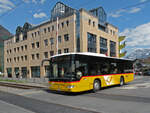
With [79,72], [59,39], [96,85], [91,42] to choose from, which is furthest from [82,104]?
[59,39]

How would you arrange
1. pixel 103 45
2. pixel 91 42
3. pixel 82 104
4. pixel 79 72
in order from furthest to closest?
pixel 103 45 → pixel 91 42 → pixel 79 72 → pixel 82 104

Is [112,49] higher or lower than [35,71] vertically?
higher

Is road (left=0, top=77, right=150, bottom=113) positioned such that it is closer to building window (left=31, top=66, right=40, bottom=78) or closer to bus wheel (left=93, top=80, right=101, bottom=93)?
bus wheel (left=93, top=80, right=101, bottom=93)

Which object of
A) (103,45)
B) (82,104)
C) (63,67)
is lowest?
(82,104)

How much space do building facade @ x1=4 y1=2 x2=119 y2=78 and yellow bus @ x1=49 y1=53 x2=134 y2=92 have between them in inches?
759

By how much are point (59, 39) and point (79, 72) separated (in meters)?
26.6

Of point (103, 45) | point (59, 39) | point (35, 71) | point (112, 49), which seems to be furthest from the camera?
point (112, 49)

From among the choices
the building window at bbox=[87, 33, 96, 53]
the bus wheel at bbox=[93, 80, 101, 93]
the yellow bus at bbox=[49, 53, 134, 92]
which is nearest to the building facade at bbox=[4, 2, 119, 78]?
the building window at bbox=[87, 33, 96, 53]

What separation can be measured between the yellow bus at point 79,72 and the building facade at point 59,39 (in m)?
19.3

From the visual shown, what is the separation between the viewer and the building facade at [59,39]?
3338 cm

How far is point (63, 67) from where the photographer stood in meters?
11.0

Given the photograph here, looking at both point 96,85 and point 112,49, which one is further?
point 112,49

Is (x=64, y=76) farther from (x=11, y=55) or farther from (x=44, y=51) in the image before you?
(x=11, y=55)

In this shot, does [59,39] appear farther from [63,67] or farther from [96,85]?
[63,67]
